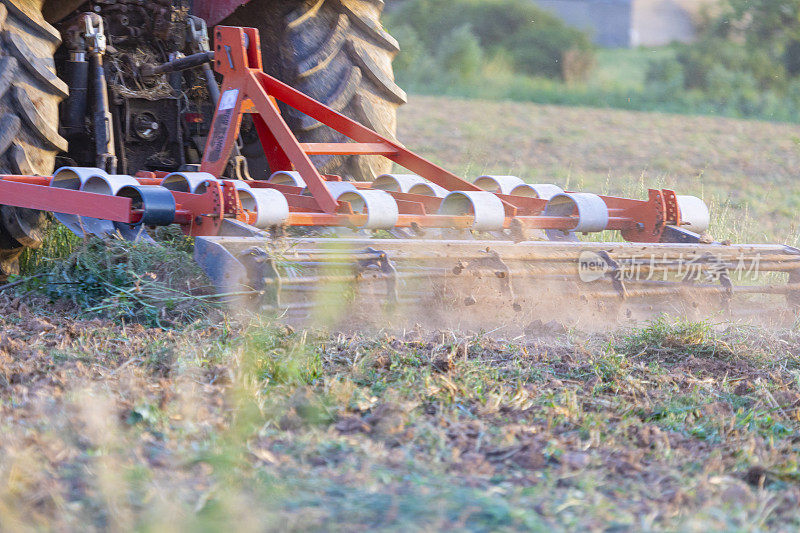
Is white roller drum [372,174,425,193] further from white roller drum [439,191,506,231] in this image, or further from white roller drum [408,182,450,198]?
white roller drum [439,191,506,231]

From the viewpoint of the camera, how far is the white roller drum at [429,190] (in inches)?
151

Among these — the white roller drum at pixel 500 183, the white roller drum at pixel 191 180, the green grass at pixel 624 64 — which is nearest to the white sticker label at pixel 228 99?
the white roller drum at pixel 191 180

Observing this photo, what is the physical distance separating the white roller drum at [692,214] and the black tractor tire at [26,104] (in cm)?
257

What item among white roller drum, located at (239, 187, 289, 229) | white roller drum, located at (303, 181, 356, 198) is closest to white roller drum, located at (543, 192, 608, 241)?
white roller drum, located at (303, 181, 356, 198)

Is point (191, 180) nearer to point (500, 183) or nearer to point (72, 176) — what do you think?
point (72, 176)

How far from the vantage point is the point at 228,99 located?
3.75 metres

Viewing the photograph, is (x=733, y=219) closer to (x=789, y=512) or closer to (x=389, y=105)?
(x=389, y=105)

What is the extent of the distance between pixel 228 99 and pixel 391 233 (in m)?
0.88

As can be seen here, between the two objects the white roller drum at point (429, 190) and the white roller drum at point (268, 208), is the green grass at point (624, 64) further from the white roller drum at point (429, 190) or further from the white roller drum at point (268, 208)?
the white roller drum at point (268, 208)

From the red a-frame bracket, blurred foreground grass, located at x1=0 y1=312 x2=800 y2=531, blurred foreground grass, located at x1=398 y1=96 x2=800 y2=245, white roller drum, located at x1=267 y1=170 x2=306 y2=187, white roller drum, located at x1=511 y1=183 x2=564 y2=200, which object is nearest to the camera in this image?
blurred foreground grass, located at x1=0 y1=312 x2=800 y2=531

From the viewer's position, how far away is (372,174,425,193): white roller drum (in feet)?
12.8

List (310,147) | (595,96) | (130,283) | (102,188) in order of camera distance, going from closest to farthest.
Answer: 1. (130,283)
2. (102,188)
3. (310,147)
4. (595,96)

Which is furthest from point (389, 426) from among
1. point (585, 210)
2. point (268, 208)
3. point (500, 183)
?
point (500, 183)

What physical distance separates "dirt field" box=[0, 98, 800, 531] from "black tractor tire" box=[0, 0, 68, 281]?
0.38m
